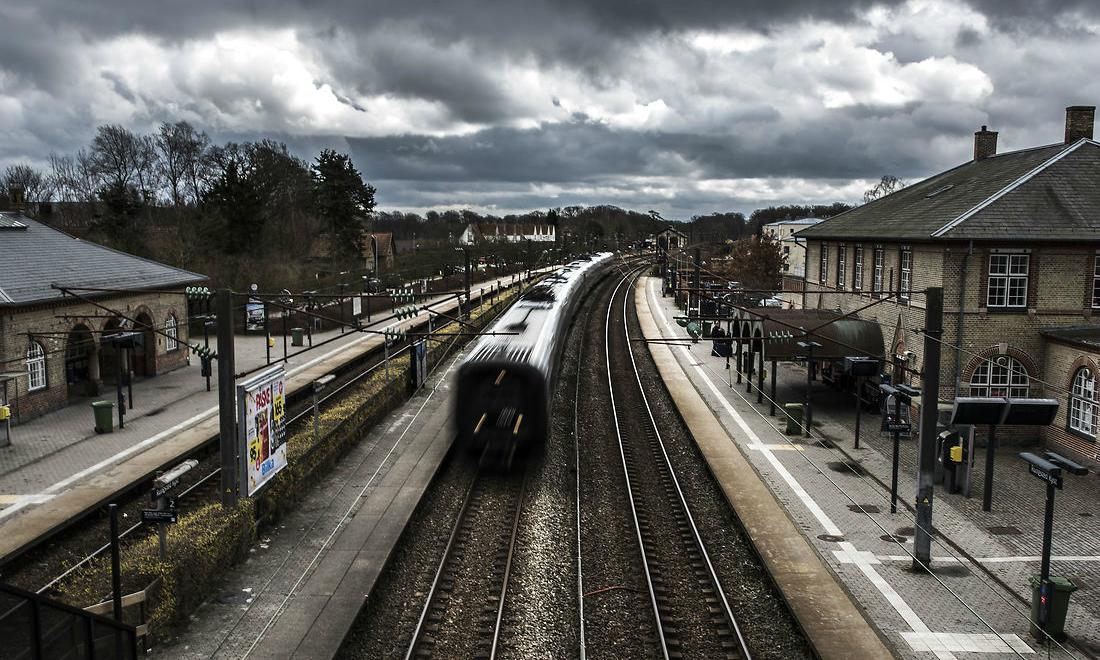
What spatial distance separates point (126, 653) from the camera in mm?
8703

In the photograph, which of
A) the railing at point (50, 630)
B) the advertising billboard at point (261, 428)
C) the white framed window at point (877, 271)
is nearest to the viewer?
the railing at point (50, 630)

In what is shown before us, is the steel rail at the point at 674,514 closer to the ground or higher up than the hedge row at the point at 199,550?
closer to the ground

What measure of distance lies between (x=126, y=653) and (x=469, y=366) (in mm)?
10520

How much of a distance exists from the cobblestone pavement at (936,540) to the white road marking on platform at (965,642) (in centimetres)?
2

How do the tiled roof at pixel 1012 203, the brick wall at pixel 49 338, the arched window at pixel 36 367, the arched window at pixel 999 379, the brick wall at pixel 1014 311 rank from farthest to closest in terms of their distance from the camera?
the arched window at pixel 36 367, the brick wall at pixel 49 338, the arched window at pixel 999 379, the brick wall at pixel 1014 311, the tiled roof at pixel 1012 203

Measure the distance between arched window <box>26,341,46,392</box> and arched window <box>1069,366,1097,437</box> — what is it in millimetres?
31492

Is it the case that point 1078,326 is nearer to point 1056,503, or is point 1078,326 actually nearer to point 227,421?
point 1056,503

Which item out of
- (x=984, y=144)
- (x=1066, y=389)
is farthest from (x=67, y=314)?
(x=984, y=144)

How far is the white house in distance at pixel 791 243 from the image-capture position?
71.7 meters

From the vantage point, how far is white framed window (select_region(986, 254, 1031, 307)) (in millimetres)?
23594

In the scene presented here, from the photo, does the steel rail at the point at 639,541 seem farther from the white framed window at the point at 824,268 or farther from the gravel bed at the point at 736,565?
the white framed window at the point at 824,268

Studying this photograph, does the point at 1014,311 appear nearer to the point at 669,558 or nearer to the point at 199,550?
the point at 669,558

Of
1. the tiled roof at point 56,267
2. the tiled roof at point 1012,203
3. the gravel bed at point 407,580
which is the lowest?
the gravel bed at point 407,580

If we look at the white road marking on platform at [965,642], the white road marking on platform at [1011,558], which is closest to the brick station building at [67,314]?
the white road marking on platform at [1011,558]
